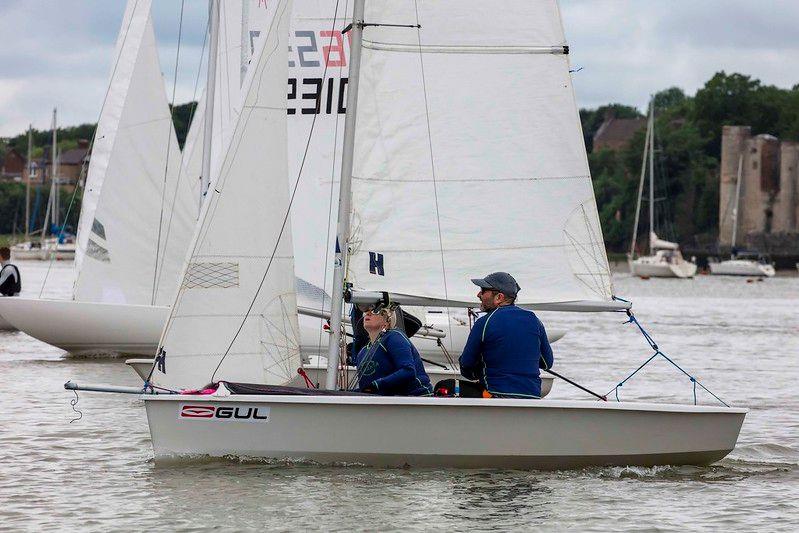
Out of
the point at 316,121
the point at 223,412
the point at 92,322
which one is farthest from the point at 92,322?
the point at 223,412

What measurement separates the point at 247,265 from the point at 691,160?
340ft

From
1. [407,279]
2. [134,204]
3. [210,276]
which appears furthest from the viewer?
[134,204]

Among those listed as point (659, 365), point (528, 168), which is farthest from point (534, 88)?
point (659, 365)

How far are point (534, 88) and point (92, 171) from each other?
35.9 ft

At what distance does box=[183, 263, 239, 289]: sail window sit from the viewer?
1114cm

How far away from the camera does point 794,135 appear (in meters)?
113

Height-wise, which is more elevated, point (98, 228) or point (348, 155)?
point (348, 155)

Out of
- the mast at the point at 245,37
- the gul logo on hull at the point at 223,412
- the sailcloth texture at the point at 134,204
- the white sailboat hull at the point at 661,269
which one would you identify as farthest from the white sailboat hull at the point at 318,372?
the white sailboat hull at the point at 661,269

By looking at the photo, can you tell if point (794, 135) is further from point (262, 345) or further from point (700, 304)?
point (262, 345)

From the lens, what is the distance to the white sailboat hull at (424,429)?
10531mm

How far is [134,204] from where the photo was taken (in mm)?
21375

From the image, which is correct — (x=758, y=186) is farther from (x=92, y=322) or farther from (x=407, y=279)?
(x=407, y=279)

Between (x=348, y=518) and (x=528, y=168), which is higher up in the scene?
(x=528, y=168)

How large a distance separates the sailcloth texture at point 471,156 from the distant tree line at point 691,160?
317 feet
